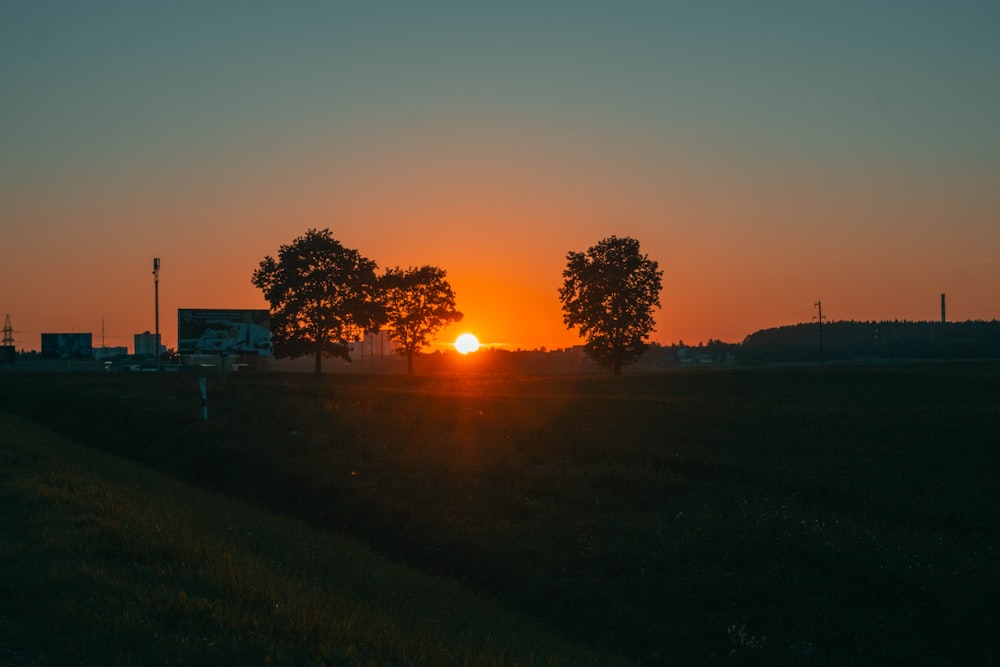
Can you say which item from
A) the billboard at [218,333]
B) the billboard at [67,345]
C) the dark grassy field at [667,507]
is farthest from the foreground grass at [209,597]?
the billboard at [67,345]

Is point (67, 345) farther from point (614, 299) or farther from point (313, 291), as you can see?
point (614, 299)

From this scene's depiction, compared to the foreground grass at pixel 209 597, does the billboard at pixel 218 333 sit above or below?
above

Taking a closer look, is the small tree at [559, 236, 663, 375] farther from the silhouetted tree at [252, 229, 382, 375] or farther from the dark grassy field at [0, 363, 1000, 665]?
the dark grassy field at [0, 363, 1000, 665]

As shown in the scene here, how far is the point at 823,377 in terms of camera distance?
67.8 m

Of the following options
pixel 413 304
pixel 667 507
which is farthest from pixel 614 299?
pixel 667 507

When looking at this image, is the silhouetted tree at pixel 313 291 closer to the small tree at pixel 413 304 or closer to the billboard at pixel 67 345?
the small tree at pixel 413 304

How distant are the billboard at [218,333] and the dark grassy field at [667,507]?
32729 millimetres

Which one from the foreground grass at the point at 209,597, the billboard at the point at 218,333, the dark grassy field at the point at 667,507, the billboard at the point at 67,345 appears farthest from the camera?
the billboard at the point at 67,345

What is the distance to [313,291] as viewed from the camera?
254 ft

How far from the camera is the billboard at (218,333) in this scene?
69812mm

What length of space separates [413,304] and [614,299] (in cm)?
2407

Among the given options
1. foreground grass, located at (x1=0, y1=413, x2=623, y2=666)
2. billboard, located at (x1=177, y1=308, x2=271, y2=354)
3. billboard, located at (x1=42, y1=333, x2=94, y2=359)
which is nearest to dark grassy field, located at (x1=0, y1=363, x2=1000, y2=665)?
foreground grass, located at (x1=0, y1=413, x2=623, y2=666)

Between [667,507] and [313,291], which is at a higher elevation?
[313,291]

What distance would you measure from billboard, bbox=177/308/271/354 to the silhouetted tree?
4.68 metres
